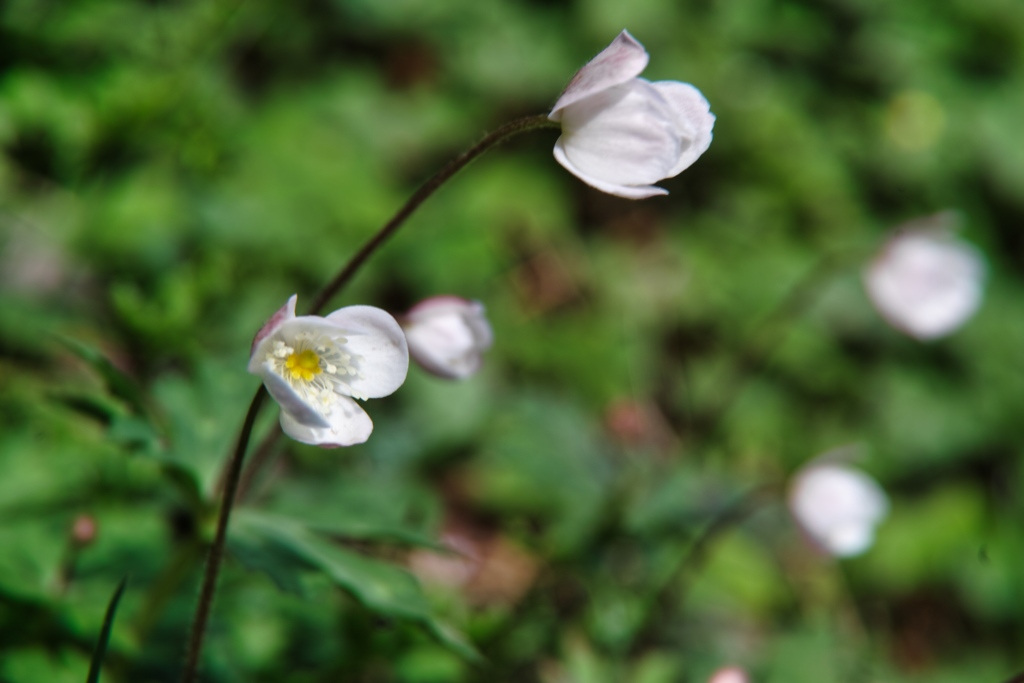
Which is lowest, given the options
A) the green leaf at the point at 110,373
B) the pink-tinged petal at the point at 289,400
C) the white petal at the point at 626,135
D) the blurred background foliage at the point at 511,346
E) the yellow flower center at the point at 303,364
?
the blurred background foliage at the point at 511,346

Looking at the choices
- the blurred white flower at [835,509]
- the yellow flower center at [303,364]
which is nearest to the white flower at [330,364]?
the yellow flower center at [303,364]

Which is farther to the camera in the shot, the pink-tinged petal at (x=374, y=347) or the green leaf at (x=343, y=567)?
the green leaf at (x=343, y=567)

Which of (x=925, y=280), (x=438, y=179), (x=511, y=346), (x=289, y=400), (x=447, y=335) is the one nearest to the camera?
(x=289, y=400)

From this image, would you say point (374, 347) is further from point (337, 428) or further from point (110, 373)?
point (110, 373)

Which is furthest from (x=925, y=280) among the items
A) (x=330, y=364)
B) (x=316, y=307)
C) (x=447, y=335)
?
(x=330, y=364)

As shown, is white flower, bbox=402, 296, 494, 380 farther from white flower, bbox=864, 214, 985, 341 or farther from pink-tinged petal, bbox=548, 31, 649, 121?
white flower, bbox=864, 214, 985, 341

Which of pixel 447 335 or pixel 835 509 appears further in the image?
pixel 835 509

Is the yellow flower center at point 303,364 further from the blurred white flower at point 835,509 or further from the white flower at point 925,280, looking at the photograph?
the white flower at point 925,280
